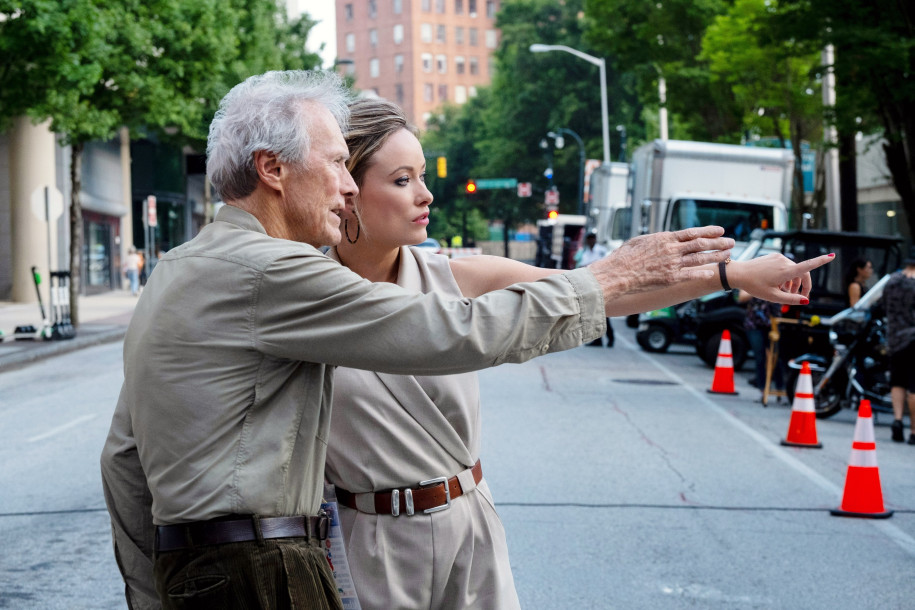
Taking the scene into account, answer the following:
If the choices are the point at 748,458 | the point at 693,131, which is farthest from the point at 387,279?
the point at 693,131

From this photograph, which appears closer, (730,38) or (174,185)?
(730,38)

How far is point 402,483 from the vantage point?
2484mm

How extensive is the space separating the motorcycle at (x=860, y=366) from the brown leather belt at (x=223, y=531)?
10762mm

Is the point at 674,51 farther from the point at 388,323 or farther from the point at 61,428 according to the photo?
the point at 388,323

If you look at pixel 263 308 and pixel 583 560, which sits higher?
pixel 263 308

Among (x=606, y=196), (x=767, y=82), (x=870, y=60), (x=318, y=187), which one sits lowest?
(x=318, y=187)

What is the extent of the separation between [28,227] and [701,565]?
31109mm

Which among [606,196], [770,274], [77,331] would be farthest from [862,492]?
[606,196]

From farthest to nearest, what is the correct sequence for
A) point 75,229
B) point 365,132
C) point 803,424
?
point 75,229
point 803,424
point 365,132

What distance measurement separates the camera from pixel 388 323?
202 centimetres

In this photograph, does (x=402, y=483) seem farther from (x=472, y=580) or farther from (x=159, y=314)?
(x=159, y=314)

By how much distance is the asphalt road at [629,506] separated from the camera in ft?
18.8

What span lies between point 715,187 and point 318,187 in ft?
71.0

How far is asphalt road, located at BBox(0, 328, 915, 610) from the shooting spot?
5727 millimetres
